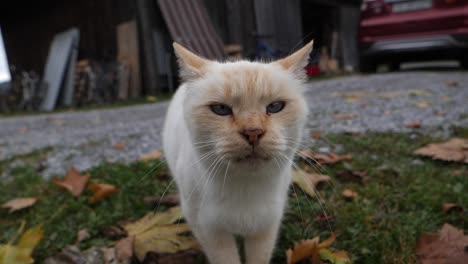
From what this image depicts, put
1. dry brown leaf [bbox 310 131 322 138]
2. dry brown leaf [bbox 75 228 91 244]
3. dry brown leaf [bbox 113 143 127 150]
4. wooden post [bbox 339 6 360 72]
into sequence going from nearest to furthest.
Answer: dry brown leaf [bbox 75 228 91 244], dry brown leaf [bbox 310 131 322 138], dry brown leaf [bbox 113 143 127 150], wooden post [bbox 339 6 360 72]

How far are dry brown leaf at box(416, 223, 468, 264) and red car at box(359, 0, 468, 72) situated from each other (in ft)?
23.9

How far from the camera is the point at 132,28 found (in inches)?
326

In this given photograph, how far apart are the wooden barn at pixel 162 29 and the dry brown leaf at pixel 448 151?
14.8 ft

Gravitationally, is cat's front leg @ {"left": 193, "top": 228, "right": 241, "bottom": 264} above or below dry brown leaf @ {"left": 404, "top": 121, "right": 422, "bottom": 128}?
below

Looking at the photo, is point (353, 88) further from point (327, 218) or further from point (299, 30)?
point (327, 218)

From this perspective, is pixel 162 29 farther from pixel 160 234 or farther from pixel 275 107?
pixel 275 107

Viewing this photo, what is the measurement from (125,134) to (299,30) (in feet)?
24.6

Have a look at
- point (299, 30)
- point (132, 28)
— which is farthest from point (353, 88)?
point (132, 28)

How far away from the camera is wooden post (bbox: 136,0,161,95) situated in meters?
8.03

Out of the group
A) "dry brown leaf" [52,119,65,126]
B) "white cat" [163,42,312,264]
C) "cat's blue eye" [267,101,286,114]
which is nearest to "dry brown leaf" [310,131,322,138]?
"white cat" [163,42,312,264]

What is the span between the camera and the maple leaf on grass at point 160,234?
5.51ft

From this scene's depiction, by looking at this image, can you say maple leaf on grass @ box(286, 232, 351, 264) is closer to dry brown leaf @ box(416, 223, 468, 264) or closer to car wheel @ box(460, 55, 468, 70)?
dry brown leaf @ box(416, 223, 468, 264)

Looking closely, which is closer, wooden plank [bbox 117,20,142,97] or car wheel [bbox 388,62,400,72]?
wooden plank [bbox 117,20,142,97]

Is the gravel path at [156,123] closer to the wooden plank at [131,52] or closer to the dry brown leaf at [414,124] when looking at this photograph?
the dry brown leaf at [414,124]
